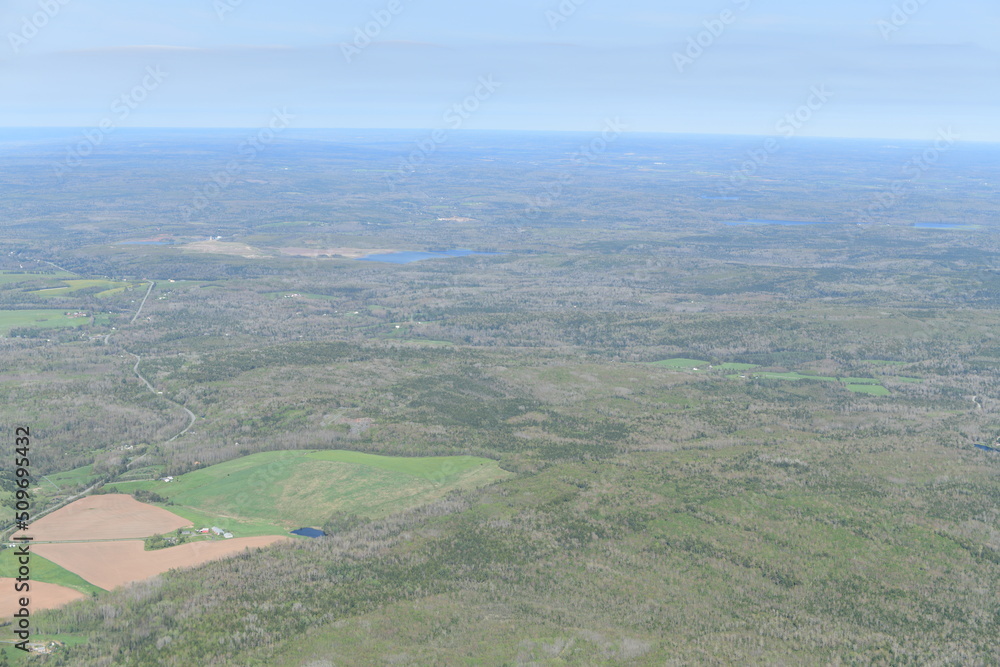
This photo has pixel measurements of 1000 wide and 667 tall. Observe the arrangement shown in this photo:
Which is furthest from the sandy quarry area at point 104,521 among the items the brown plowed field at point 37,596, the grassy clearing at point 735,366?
the grassy clearing at point 735,366

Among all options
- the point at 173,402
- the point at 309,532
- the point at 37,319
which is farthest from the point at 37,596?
the point at 37,319

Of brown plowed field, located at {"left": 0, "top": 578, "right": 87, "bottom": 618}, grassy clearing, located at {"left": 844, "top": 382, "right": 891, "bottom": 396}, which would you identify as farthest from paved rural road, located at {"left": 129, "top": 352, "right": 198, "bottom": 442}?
grassy clearing, located at {"left": 844, "top": 382, "right": 891, "bottom": 396}

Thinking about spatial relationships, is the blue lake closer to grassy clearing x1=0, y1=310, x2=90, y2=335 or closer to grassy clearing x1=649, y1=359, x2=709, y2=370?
grassy clearing x1=649, y1=359, x2=709, y2=370

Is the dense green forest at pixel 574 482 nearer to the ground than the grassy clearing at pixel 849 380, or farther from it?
farther from it

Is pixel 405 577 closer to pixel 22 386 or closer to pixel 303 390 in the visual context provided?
pixel 303 390

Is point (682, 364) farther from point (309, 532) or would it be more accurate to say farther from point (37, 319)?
point (37, 319)

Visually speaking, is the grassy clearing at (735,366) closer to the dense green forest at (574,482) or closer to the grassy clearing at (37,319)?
the dense green forest at (574,482)

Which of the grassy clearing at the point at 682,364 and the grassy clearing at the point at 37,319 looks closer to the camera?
the grassy clearing at the point at 682,364
